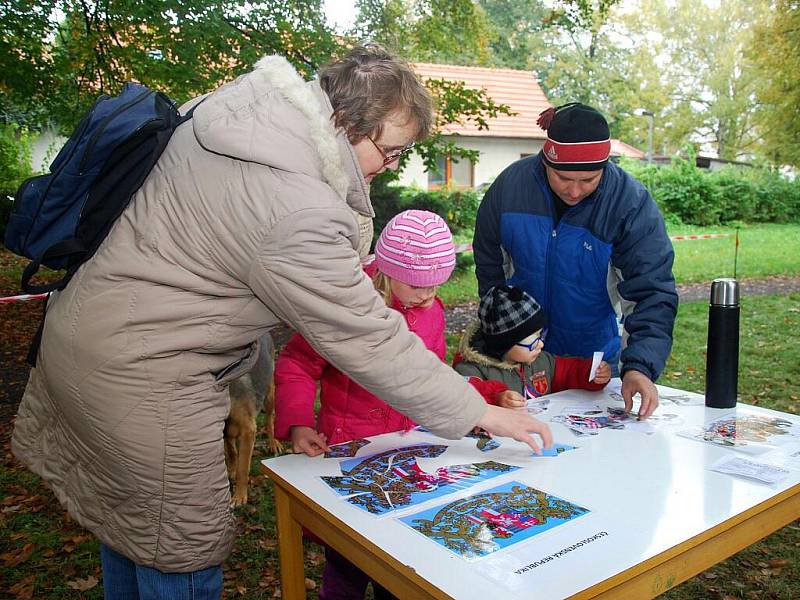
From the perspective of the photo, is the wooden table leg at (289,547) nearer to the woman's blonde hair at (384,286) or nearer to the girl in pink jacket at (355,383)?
the girl in pink jacket at (355,383)

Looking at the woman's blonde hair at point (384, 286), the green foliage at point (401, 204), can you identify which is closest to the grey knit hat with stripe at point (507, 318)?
the woman's blonde hair at point (384, 286)

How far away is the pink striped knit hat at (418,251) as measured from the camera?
2.34 meters

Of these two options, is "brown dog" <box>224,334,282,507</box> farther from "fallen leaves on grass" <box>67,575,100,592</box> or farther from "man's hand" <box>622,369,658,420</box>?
"man's hand" <box>622,369,658,420</box>

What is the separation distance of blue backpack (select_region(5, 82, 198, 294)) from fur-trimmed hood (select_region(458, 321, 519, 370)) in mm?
1556

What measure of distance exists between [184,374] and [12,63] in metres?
6.94

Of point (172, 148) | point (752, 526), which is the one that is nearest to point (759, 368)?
point (752, 526)

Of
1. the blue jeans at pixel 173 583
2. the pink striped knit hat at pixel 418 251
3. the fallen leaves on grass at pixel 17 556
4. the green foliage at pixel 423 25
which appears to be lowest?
the fallen leaves on grass at pixel 17 556

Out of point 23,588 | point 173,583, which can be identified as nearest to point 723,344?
point 173,583

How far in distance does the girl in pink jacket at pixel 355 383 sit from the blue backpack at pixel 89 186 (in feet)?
2.70

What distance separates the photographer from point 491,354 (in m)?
2.85

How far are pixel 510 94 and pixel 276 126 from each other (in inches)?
932

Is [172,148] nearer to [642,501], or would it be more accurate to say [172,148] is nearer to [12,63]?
[642,501]

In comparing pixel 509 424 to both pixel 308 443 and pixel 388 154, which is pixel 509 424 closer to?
pixel 308 443

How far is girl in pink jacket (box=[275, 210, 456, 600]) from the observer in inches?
90.6
